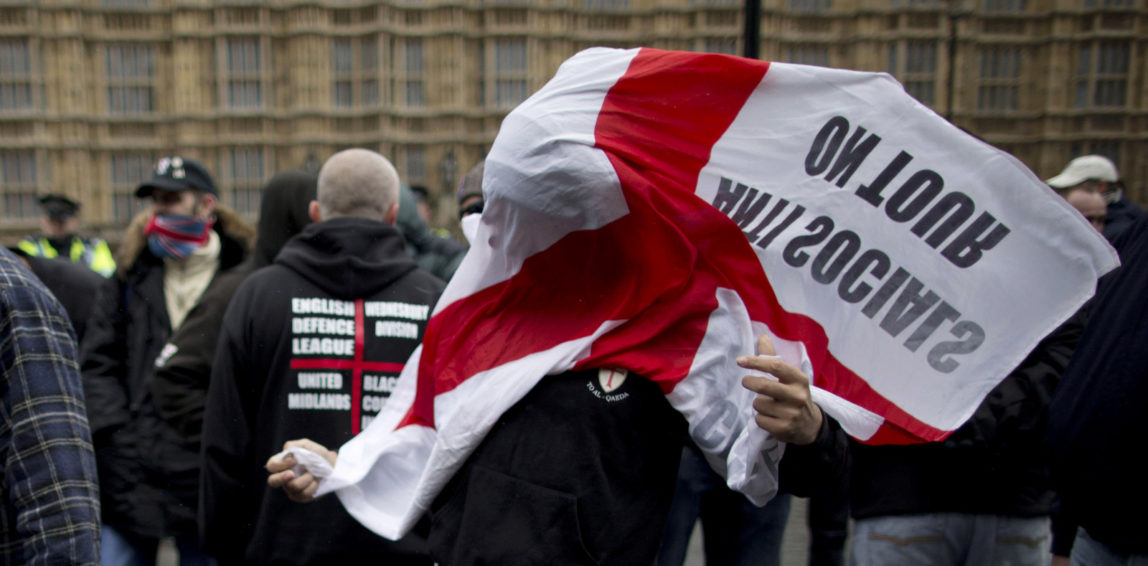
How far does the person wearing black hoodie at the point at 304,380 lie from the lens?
2.58 meters

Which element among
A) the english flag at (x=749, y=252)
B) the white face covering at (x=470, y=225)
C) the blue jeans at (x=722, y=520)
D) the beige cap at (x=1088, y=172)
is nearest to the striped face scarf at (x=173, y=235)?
the white face covering at (x=470, y=225)

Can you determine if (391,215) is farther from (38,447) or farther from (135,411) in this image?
(38,447)

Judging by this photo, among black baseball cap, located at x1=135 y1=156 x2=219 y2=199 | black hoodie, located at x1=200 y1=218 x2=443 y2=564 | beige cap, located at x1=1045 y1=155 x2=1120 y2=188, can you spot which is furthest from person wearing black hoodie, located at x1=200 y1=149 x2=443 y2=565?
beige cap, located at x1=1045 y1=155 x2=1120 y2=188

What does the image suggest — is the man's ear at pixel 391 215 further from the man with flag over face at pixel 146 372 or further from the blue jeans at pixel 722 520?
the blue jeans at pixel 722 520


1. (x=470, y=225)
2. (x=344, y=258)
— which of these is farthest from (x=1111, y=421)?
(x=344, y=258)

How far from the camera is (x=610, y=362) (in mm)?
1565

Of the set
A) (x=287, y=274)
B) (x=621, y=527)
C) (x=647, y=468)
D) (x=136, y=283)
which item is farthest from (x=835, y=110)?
(x=136, y=283)

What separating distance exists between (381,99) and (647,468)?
1747cm

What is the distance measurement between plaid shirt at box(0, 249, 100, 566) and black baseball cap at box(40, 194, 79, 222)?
7203mm

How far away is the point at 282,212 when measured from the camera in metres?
3.40

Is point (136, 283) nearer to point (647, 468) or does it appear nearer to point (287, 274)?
point (287, 274)

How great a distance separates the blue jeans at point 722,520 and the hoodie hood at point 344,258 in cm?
128

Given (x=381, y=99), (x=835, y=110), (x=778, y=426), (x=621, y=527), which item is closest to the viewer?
(x=778, y=426)

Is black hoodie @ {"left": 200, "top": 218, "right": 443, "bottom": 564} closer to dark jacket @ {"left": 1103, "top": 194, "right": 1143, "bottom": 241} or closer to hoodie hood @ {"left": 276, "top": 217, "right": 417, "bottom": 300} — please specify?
hoodie hood @ {"left": 276, "top": 217, "right": 417, "bottom": 300}
